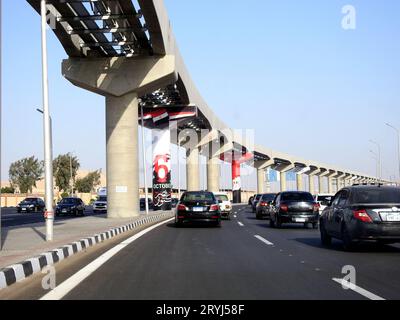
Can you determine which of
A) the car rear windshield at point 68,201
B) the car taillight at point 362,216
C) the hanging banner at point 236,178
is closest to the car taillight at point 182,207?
the car taillight at point 362,216

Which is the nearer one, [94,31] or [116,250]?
[116,250]

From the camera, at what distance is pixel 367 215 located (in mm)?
13039

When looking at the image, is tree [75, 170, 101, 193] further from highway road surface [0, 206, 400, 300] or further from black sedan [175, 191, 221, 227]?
highway road surface [0, 206, 400, 300]

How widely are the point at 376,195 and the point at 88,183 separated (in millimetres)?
113358

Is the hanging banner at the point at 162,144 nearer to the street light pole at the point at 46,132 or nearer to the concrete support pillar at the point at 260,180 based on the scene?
the street light pole at the point at 46,132

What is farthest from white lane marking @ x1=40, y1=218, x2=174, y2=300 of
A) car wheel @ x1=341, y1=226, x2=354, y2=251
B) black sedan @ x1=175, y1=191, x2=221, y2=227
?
black sedan @ x1=175, y1=191, x2=221, y2=227

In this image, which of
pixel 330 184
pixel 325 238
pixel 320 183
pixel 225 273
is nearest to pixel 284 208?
pixel 325 238

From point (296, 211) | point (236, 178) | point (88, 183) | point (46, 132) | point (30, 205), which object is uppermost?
point (46, 132)

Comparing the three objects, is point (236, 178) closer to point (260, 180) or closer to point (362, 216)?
point (260, 180)

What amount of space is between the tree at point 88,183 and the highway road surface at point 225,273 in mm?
107528

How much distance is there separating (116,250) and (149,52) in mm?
19624

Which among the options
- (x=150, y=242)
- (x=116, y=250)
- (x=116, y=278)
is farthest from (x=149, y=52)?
(x=116, y=278)

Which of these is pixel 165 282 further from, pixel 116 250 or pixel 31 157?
pixel 31 157
